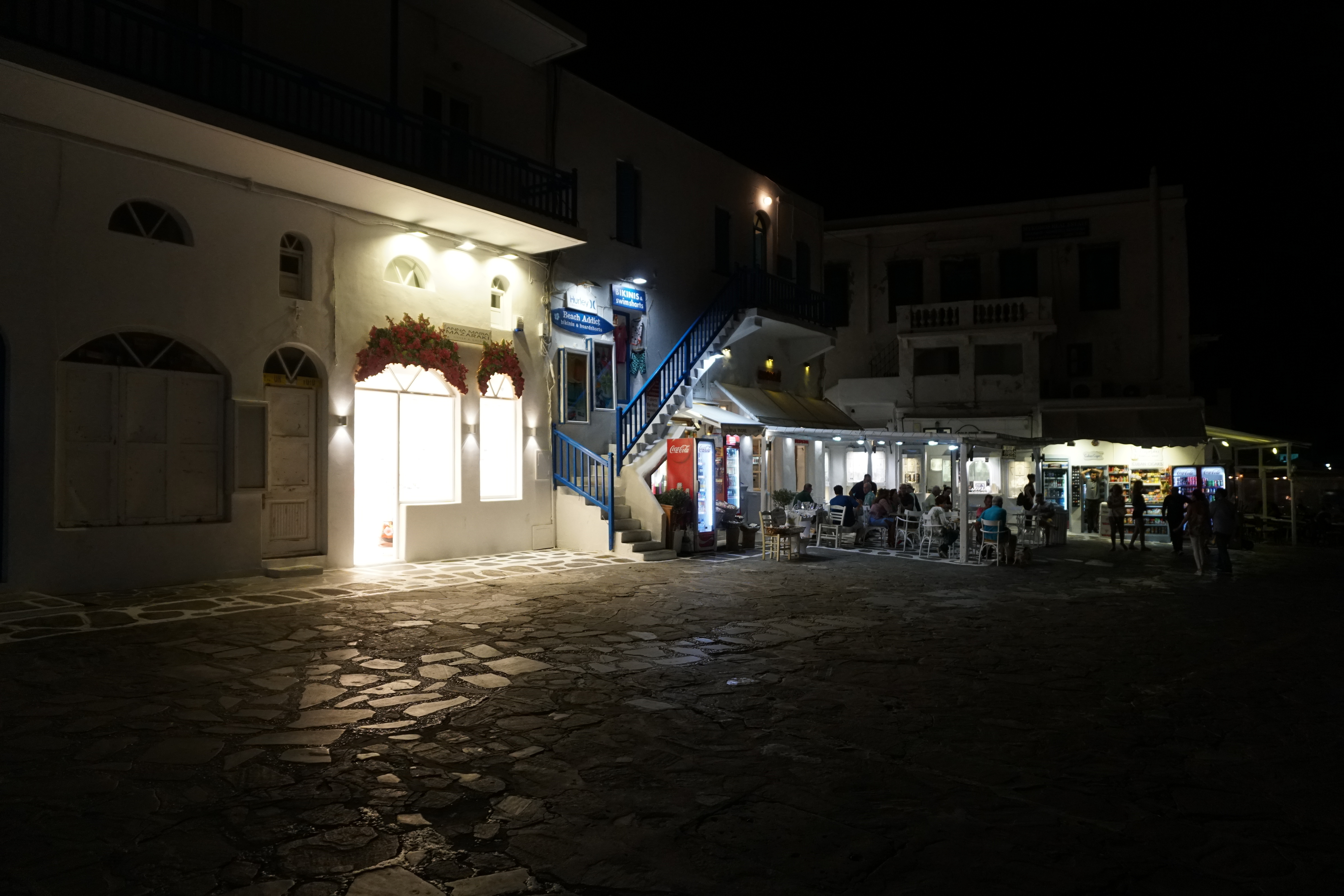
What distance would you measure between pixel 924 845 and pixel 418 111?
13767 mm

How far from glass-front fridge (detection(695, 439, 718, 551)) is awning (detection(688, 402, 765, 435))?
418 millimetres

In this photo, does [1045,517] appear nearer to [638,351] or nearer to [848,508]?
[848,508]

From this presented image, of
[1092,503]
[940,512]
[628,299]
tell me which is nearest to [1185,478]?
[1092,503]

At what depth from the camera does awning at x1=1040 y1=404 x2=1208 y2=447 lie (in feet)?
79.6

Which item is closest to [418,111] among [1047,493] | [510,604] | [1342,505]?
[510,604]

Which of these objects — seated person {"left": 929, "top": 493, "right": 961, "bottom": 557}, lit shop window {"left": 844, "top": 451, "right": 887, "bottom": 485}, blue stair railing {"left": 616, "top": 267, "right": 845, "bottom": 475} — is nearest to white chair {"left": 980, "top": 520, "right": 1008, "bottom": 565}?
seated person {"left": 929, "top": 493, "right": 961, "bottom": 557}

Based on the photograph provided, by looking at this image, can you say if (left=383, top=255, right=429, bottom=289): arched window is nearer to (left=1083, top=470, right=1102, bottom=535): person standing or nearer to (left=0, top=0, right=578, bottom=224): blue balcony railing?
(left=0, top=0, right=578, bottom=224): blue balcony railing

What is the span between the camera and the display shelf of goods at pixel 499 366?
49.6ft

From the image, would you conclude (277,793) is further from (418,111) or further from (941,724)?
(418,111)

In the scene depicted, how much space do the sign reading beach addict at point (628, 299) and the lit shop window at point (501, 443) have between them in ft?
10.9

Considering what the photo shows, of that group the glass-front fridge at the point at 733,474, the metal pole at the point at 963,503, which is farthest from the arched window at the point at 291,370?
the metal pole at the point at 963,503

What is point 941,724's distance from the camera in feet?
19.4

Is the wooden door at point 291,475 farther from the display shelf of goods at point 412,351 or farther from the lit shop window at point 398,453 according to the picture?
the lit shop window at point 398,453

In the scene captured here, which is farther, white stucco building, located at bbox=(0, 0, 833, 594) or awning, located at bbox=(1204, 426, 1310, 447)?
awning, located at bbox=(1204, 426, 1310, 447)
